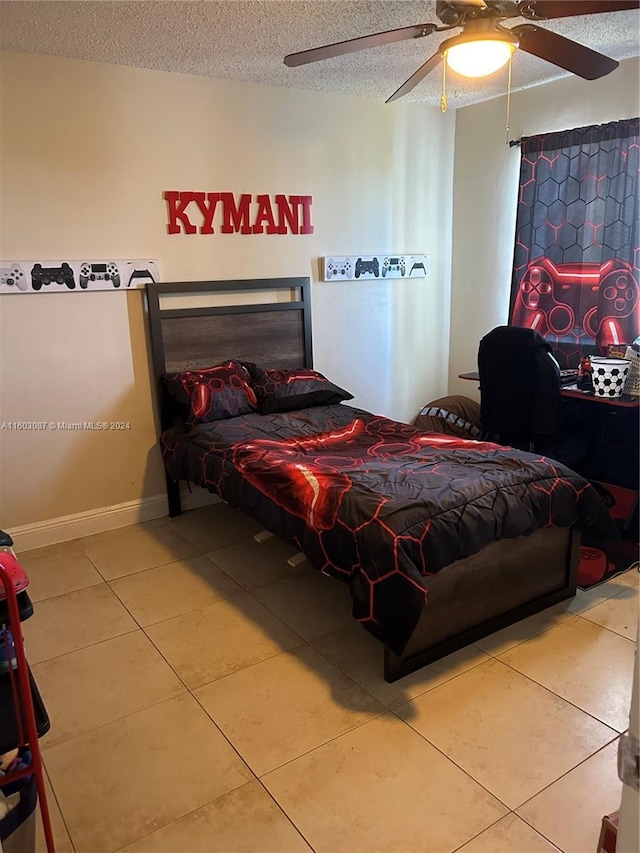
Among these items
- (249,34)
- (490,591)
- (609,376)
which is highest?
(249,34)

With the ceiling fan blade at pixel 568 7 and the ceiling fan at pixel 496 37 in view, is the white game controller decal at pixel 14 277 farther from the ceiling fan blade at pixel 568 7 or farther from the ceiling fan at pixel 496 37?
the ceiling fan blade at pixel 568 7

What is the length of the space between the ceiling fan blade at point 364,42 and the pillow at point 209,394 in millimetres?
1639

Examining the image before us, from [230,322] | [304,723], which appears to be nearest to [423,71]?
[230,322]

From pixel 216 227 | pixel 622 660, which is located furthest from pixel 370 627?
pixel 216 227

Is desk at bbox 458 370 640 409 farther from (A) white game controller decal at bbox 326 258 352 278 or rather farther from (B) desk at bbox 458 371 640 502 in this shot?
(A) white game controller decal at bbox 326 258 352 278

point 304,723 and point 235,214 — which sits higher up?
point 235,214

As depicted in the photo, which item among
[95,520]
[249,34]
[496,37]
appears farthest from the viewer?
[95,520]

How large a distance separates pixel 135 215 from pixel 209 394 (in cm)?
103

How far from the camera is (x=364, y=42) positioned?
2.36m

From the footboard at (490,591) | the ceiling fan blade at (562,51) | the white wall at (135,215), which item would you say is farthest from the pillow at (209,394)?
the ceiling fan blade at (562,51)

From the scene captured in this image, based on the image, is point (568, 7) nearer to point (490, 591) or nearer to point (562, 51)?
Answer: point (562, 51)

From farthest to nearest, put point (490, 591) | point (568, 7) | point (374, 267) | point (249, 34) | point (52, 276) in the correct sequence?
point (374, 267), point (52, 276), point (249, 34), point (490, 591), point (568, 7)

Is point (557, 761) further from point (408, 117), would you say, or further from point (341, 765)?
point (408, 117)

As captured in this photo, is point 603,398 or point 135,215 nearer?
point 603,398
